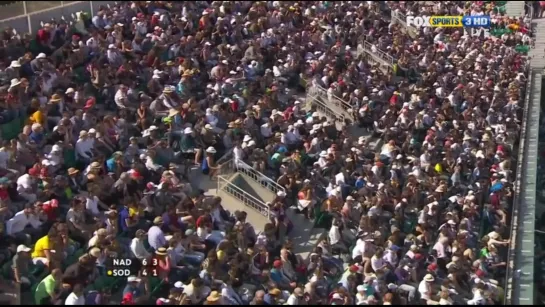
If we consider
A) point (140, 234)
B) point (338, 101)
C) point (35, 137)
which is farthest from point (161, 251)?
point (338, 101)

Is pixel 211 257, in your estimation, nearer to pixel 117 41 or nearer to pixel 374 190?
pixel 374 190

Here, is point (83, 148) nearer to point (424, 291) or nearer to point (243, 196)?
point (243, 196)

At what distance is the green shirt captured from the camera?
13.3m

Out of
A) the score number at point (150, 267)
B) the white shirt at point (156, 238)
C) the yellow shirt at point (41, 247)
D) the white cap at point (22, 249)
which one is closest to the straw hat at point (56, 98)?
the white shirt at point (156, 238)

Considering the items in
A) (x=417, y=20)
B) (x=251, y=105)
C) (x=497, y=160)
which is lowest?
(x=497, y=160)

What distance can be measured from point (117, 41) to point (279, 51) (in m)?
4.55

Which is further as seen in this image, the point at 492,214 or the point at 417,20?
the point at 417,20

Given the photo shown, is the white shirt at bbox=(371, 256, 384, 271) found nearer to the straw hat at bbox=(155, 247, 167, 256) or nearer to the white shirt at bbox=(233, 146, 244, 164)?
the straw hat at bbox=(155, 247, 167, 256)

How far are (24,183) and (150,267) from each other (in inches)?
113

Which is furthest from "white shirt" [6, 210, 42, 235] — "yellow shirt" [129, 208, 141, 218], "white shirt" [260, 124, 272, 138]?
"white shirt" [260, 124, 272, 138]

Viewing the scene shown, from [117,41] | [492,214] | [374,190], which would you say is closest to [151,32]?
[117,41]

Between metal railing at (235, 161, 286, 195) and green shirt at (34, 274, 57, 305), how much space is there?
603 centimetres

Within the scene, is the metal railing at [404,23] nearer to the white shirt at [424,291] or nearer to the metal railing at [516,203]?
the metal railing at [516,203]

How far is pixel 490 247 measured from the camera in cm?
1627
